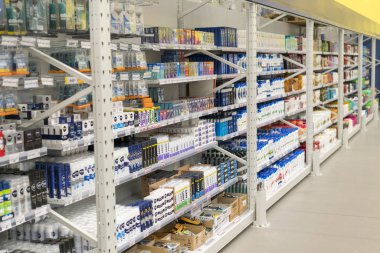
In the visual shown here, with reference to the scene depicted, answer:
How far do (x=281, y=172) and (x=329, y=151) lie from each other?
318 centimetres

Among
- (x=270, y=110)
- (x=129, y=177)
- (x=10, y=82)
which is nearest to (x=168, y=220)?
(x=129, y=177)

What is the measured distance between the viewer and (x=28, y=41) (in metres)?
2.92

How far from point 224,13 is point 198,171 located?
2.82 meters

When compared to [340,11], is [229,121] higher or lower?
lower

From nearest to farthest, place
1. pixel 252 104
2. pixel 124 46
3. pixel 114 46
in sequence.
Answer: pixel 114 46 < pixel 124 46 < pixel 252 104

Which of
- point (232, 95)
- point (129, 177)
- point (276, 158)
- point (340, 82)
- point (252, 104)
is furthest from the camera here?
point (340, 82)

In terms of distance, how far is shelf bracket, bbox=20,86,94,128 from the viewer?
3135 mm

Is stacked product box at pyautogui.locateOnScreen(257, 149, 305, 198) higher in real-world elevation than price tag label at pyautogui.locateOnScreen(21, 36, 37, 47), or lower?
lower

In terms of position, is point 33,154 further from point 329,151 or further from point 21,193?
point 329,151

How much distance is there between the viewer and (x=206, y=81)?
592 cm

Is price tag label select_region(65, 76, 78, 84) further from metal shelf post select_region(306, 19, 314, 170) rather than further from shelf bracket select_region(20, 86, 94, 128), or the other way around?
metal shelf post select_region(306, 19, 314, 170)

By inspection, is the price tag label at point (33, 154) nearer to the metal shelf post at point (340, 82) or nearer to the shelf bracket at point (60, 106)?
the shelf bracket at point (60, 106)

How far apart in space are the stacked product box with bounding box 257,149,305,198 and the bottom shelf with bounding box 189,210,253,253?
0.75 meters

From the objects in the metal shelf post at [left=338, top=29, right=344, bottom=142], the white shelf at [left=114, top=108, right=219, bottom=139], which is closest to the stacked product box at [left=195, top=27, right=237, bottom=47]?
the white shelf at [left=114, top=108, right=219, bottom=139]
